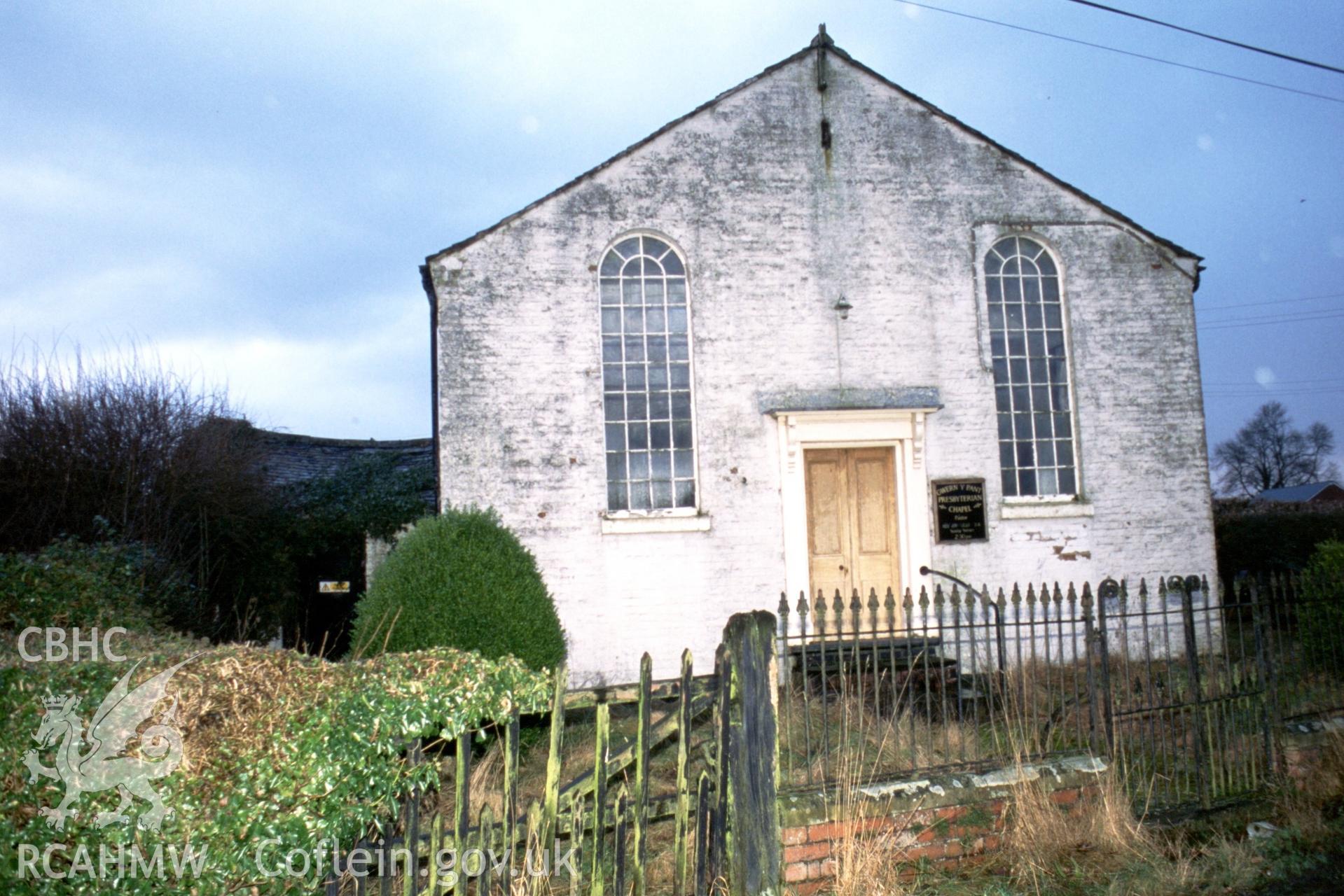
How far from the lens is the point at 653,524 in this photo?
34.7ft

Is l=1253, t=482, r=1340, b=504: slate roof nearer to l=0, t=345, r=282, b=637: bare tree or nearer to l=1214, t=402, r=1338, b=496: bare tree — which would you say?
l=1214, t=402, r=1338, b=496: bare tree

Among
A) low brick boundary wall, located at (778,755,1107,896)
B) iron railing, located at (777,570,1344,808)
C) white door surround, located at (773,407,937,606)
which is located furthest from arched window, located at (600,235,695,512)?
low brick boundary wall, located at (778,755,1107,896)

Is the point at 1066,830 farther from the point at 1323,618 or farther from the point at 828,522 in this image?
the point at 828,522

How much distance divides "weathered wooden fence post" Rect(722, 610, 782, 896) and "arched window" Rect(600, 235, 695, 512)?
20.3 feet

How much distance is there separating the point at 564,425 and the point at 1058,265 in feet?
20.3

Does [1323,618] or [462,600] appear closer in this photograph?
[462,600]

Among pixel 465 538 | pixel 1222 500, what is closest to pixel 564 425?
pixel 465 538

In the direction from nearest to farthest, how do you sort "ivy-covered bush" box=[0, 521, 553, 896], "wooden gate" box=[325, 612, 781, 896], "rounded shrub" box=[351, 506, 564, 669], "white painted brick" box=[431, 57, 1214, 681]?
"ivy-covered bush" box=[0, 521, 553, 896] → "wooden gate" box=[325, 612, 781, 896] → "rounded shrub" box=[351, 506, 564, 669] → "white painted brick" box=[431, 57, 1214, 681]

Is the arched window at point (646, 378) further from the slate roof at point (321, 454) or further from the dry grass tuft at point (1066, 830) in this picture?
the dry grass tuft at point (1066, 830)

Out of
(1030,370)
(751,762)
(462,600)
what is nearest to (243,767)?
(751,762)

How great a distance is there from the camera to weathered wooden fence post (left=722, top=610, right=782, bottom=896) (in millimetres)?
4527

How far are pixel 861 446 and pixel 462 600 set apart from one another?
518 centimetres

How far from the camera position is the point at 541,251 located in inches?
426

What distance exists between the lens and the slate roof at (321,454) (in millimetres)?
14594
